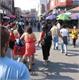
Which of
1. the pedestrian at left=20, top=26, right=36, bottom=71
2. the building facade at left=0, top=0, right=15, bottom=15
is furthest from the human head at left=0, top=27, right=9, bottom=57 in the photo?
the building facade at left=0, top=0, right=15, bottom=15

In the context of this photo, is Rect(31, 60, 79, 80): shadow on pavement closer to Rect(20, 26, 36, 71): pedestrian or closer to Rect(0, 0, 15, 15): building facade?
Rect(20, 26, 36, 71): pedestrian

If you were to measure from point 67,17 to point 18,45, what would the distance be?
22.6 meters

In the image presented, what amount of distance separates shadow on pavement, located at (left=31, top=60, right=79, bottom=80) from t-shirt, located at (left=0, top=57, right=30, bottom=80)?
754cm

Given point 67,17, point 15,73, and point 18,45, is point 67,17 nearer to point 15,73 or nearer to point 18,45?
point 18,45

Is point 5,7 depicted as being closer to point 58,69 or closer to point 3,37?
point 58,69

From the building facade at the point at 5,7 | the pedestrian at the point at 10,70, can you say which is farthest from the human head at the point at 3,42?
the building facade at the point at 5,7

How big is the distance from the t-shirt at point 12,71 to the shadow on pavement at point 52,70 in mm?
7536

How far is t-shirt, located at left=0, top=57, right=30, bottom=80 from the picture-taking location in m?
2.78

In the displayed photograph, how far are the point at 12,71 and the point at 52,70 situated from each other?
9113 millimetres

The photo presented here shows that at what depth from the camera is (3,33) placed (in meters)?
2.99

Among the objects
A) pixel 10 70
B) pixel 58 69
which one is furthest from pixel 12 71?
pixel 58 69

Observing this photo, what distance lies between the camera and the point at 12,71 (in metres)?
2.79

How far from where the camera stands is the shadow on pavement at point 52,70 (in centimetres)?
1060

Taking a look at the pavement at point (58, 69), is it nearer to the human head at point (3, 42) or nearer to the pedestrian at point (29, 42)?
the pedestrian at point (29, 42)
